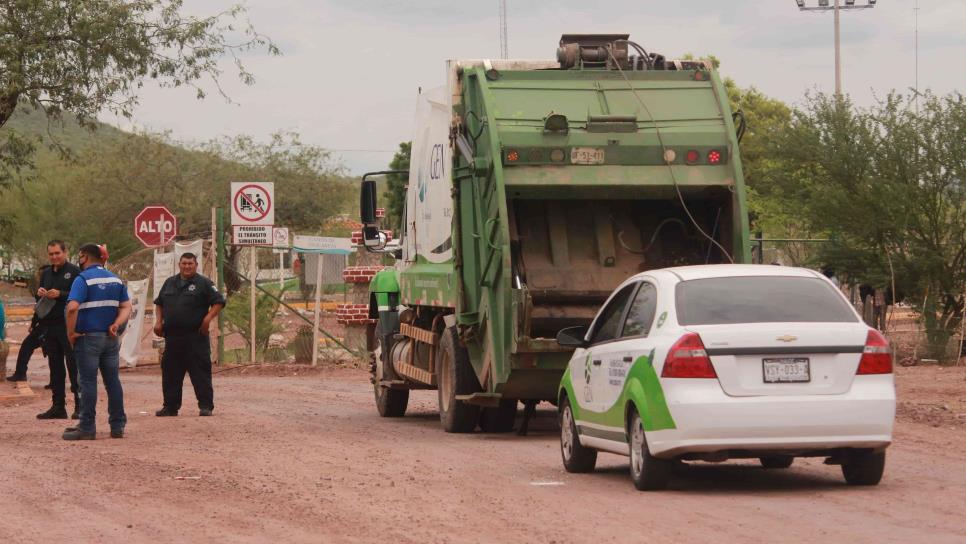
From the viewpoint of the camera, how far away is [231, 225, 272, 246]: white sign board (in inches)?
1072

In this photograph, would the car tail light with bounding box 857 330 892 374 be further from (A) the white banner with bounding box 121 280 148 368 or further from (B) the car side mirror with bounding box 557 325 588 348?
(A) the white banner with bounding box 121 280 148 368

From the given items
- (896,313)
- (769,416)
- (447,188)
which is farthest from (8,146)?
(769,416)

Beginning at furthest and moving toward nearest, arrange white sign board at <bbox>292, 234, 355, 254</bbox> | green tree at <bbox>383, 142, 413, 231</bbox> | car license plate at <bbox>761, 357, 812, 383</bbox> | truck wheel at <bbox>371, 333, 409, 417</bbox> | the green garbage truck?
green tree at <bbox>383, 142, 413, 231</bbox> → white sign board at <bbox>292, 234, 355, 254</bbox> → truck wheel at <bbox>371, 333, 409, 417</bbox> → the green garbage truck → car license plate at <bbox>761, 357, 812, 383</bbox>

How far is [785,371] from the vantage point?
10.1 metres

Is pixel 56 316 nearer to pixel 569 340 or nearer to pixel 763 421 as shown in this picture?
pixel 569 340

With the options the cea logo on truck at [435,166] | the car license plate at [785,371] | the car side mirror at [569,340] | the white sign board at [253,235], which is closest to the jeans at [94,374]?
the cea logo on truck at [435,166]

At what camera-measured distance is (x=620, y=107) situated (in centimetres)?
1515

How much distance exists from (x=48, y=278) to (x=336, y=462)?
7177 mm

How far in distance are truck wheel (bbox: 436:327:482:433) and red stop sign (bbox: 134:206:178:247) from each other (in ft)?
45.0

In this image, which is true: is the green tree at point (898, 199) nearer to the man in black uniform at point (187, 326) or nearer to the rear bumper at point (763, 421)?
the man in black uniform at point (187, 326)

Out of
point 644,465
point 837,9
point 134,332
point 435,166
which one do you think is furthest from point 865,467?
point 837,9

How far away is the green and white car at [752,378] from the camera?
9.98m

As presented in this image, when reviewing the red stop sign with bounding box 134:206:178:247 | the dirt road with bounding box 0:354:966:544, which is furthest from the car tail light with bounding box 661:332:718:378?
the red stop sign with bounding box 134:206:178:247

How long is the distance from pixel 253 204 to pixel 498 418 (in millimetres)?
12191
